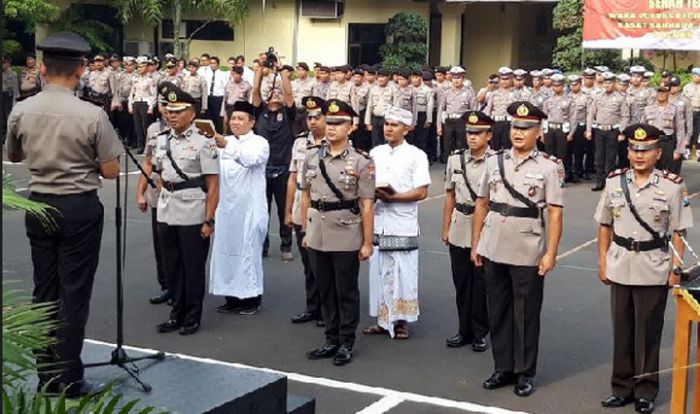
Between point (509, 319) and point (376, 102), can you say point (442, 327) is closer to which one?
point (509, 319)

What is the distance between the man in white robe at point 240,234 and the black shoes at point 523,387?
2753mm

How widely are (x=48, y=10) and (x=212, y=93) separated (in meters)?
4.94

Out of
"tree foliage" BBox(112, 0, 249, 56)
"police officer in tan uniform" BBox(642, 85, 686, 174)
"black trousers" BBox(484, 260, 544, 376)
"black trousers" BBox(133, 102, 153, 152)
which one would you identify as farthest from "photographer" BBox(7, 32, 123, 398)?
"tree foliage" BBox(112, 0, 249, 56)

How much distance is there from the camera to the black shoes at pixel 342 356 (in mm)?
7152

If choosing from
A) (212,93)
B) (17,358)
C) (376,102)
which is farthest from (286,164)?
(212,93)

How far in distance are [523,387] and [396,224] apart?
68.2 inches

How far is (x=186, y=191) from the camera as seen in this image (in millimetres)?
7703

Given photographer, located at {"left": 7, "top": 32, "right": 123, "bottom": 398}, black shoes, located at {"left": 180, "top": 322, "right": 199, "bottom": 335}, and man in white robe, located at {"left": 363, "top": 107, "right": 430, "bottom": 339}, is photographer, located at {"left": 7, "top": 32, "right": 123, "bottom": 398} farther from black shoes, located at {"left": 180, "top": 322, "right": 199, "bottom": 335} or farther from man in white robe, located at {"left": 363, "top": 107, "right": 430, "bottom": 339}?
man in white robe, located at {"left": 363, "top": 107, "right": 430, "bottom": 339}

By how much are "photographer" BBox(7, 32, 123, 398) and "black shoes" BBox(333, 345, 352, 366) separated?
2415 millimetres

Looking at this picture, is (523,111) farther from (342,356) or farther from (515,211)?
(342,356)

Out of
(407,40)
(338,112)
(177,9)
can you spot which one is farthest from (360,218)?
(177,9)

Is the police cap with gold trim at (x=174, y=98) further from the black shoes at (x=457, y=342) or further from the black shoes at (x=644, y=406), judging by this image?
the black shoes at (x=644, y=406)

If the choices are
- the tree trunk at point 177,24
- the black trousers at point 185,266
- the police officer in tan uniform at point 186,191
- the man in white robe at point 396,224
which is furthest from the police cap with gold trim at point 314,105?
the tree trunk at point 177,24

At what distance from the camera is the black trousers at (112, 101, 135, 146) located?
22469mm
